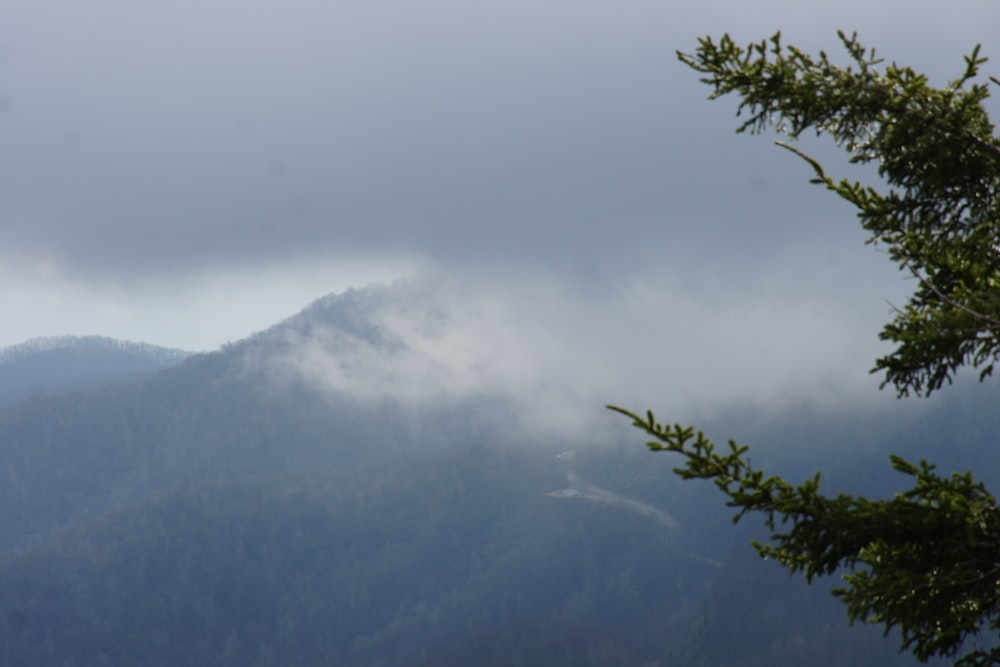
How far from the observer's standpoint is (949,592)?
10.9 meters

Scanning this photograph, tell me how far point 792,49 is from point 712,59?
91 centimetres

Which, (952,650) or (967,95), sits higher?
(967,95)

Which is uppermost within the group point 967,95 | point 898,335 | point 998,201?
point 967,95

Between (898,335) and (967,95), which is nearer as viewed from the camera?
(967,95)

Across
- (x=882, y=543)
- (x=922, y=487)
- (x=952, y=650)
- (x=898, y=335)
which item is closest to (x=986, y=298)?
(x=898, y=335)

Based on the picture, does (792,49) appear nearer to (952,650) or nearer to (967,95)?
(967,95)

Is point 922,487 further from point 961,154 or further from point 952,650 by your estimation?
point 961,154

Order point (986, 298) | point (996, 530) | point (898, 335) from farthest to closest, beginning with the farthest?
point (898, 335) → point (986, 298) → point (996, 530)

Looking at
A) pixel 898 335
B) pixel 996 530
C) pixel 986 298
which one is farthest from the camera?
pixel 898 335

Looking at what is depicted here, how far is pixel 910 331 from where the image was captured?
38.9ft

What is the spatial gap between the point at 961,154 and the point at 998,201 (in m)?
0.80

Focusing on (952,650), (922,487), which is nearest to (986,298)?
(922,487)

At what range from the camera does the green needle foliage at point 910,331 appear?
1055cm

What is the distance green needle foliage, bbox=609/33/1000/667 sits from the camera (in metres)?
10.6
